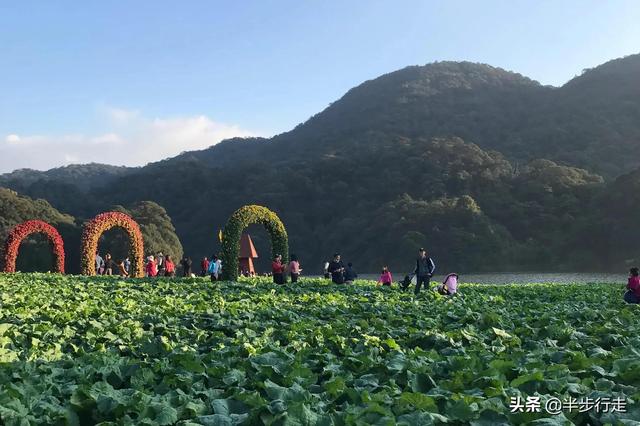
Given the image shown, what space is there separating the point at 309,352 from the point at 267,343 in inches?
39.5

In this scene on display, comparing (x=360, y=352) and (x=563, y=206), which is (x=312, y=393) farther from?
(x=563, y=206)

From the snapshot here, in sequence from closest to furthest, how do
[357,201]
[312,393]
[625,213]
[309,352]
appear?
[312,393]
[309,352]
[625,213]
[357,201]

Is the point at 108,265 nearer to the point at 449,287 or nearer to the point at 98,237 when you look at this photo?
the point at 98,237

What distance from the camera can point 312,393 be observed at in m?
4.78

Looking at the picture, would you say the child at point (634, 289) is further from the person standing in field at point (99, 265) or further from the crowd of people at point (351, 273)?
the person standing in field at point (99, 265)

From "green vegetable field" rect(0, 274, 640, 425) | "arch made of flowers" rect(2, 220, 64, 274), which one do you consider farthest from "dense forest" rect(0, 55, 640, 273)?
"green vegetable field" rect(0, 274, 640, 425)

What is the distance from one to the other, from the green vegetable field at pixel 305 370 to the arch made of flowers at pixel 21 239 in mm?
23026

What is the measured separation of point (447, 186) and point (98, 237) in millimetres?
54788

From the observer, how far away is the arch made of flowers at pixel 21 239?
30562 millimetres

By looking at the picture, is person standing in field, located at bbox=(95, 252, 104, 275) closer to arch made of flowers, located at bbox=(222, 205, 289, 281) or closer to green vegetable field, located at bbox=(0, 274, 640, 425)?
arch made of flowers, located at bbox=(222, 205, 289, 281)

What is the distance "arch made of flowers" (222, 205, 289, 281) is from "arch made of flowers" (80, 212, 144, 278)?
6.34 metres

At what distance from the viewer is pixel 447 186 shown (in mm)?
75625

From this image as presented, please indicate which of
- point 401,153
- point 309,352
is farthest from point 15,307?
point 401,153

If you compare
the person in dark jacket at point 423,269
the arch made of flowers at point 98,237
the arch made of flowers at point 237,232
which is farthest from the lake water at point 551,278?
the person in dark jacket at point 423,269
